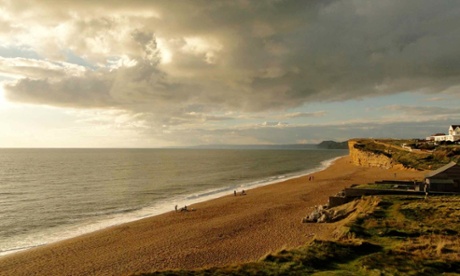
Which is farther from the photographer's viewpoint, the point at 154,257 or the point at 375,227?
the point at 154,257

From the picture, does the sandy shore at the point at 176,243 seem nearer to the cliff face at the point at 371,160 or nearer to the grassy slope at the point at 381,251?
the grassy slope at the point at 381,251

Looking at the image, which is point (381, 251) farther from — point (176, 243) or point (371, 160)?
point (371, 160)

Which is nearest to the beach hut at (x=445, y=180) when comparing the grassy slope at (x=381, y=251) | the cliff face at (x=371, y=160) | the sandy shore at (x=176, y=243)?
the grassy slope at (x=381, y=251)

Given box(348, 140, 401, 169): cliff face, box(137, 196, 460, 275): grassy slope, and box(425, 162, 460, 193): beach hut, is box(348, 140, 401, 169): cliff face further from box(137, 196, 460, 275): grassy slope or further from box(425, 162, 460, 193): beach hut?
box(137, 196, 460, 275): grassy slope

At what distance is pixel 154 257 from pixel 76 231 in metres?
12.9

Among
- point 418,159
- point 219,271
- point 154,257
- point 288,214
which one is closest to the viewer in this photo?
point 219,271

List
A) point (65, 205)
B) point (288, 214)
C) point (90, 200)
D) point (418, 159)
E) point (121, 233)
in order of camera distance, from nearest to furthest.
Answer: point (121, 233) → point (288, 214) → point (65, 205) → point (90, 200) → point (418, 159)

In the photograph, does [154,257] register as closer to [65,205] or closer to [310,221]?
[310,221]

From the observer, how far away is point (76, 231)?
3253 centimetres

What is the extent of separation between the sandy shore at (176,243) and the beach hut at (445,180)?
1257cm

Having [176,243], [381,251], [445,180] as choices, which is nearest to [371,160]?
[445,180]

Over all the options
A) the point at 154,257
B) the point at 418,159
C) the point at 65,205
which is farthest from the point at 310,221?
the point at 418,159

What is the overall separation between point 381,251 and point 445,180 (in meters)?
22.0

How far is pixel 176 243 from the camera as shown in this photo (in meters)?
27.2
